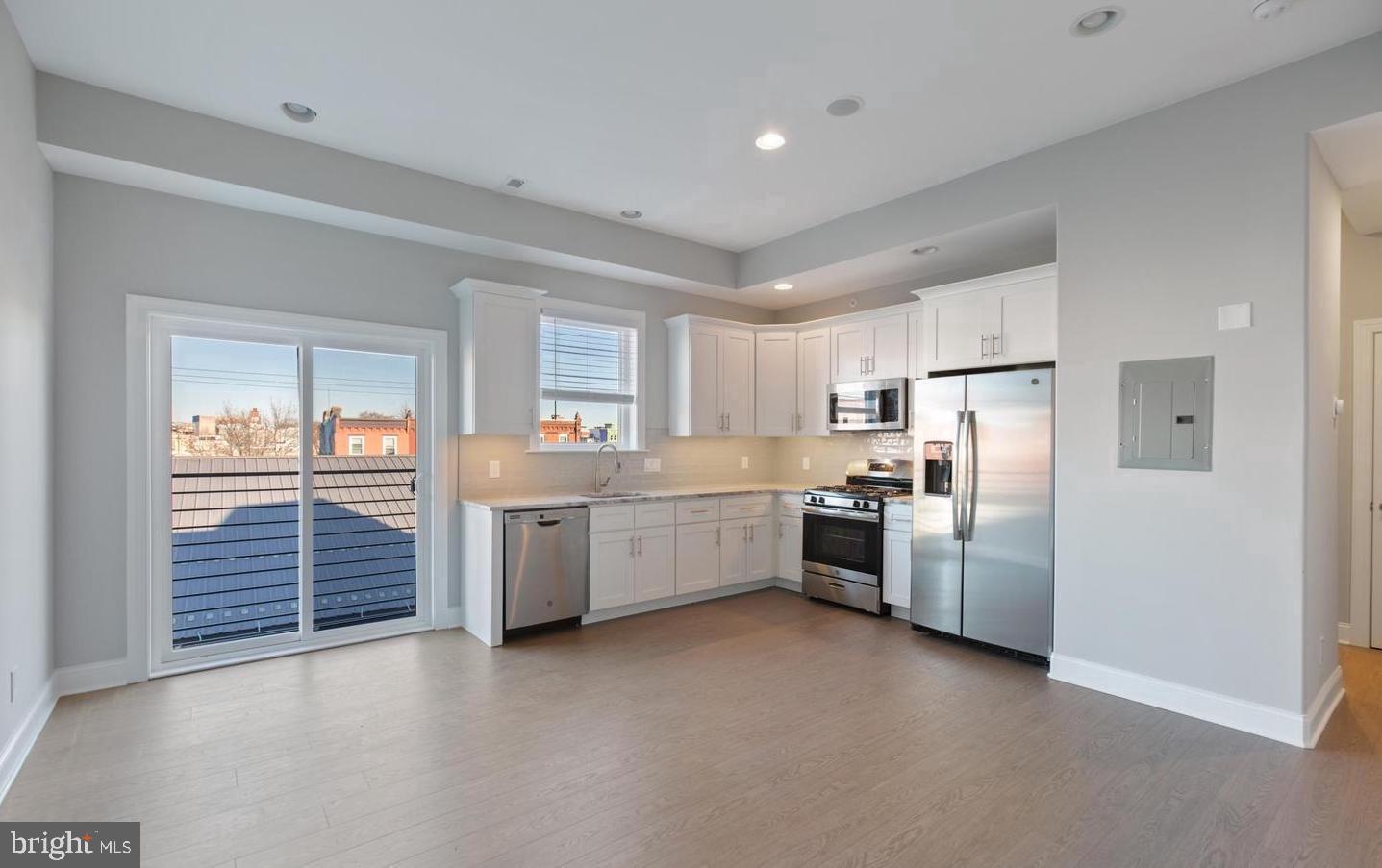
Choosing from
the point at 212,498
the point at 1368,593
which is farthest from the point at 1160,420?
the point at 212,498

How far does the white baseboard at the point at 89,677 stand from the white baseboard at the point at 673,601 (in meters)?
2.66

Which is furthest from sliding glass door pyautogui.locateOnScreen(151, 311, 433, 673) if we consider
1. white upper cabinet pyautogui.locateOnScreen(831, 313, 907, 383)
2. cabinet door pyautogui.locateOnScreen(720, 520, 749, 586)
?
white upper cabinet pyautogui.locateOnScreen(831, 313, 907, 383)

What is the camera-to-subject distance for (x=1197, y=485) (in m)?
3.17

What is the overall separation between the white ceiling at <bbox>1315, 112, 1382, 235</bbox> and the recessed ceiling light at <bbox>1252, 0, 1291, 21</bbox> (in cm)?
66

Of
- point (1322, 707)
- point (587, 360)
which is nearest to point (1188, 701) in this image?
point (1322, 707)

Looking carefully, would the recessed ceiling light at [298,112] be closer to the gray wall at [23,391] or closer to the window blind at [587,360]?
the gray wall at [23,391]

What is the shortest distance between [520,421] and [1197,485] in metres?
4.12

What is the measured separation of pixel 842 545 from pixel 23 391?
493 centimetres

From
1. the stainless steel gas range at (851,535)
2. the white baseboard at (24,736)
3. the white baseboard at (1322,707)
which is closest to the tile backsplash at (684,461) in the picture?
the stainless steel gas range at (851,535)

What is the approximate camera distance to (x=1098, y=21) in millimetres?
2639

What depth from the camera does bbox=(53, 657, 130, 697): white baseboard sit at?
3326mm

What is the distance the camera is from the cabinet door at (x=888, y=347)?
5.18m

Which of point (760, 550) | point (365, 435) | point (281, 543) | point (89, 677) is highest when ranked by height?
point (365, 435)

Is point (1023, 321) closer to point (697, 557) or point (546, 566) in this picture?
point (697, 557)
